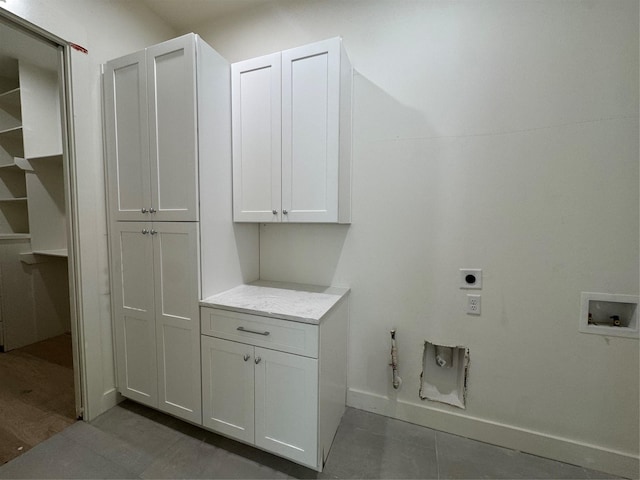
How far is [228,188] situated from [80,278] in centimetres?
106

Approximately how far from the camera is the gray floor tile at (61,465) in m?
1.27

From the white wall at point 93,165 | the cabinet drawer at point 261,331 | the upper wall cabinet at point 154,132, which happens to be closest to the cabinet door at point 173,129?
the upper wall cabinet at point 154,132

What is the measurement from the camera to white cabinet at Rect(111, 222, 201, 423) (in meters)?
1.47

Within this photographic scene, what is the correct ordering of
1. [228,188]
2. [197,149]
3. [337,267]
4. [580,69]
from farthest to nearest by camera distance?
[337,267], [228,188], [197,149], [580,69]

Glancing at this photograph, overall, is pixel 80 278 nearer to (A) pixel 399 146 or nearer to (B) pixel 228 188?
(B) pixel 228 188

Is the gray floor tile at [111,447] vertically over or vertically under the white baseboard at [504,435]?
under

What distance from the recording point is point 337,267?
5.89 feet

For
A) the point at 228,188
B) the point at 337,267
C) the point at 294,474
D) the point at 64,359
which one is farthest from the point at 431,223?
the point at 64,359

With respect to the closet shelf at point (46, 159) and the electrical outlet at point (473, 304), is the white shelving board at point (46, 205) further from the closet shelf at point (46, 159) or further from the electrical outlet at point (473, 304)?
the electrical outlet at point (473, 304)

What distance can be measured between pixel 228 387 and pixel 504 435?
1600 millimetres

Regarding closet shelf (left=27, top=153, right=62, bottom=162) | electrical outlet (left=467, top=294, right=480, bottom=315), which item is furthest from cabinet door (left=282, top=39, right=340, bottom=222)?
closet shelf (left=27, top=153, right=62, bottom=162)

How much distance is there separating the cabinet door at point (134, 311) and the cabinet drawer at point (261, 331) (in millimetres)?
457

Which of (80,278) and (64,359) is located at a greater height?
(80,278)

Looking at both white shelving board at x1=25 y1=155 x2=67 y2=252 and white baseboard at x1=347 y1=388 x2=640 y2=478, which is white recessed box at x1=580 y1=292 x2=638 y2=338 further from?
white shelving board at x1=25 y1=155 x2=67 y2=252
